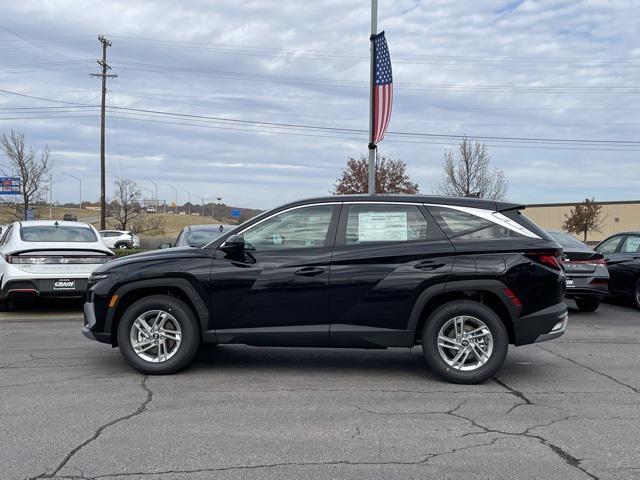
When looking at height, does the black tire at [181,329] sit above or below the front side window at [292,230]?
below

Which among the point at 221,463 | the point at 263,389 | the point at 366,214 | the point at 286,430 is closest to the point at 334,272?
the point at 366,214

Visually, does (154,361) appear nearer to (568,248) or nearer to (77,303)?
(77,303)

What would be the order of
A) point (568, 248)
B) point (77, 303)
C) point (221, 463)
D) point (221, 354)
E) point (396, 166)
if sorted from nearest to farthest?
1. point (221, 463)
2. point (221, 354)
3. point (568, 248)
4. point (77, 303)
5. point (396, 166)

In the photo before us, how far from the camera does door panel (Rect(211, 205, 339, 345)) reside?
6.23 m

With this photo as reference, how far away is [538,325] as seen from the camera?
243 inches

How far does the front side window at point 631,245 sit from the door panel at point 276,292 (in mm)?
8539

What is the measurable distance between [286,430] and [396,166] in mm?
31012

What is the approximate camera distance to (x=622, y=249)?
1279 cm

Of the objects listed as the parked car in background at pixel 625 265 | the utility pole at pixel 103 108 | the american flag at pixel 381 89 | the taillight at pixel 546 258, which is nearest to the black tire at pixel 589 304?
the parked car in background at pixel 625 265

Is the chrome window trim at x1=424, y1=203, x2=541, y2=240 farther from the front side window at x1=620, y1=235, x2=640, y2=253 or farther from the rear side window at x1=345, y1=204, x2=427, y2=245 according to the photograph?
the front side window at x1=620, y1=235, x2=640, y2=253

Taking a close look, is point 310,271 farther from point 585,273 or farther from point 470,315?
point 585,273

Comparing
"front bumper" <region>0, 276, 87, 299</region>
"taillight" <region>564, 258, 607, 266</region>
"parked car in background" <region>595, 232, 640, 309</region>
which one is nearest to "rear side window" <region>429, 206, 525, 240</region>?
"taillight" <region>564, 258, 607, 266</region>

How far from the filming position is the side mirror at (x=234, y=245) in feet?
20.6

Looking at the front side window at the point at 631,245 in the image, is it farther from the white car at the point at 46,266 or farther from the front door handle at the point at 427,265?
the white car at the point at 46,266
